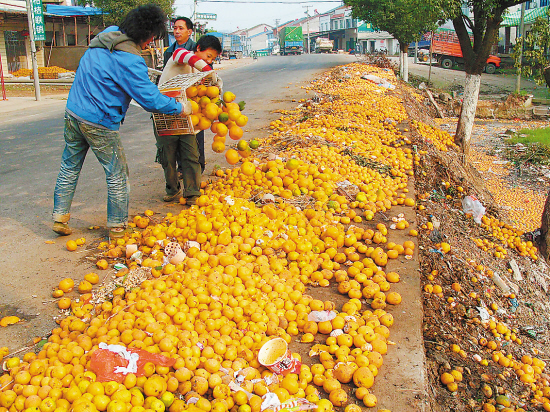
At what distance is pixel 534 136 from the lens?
12.7 metres

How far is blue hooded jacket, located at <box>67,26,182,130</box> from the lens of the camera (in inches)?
152

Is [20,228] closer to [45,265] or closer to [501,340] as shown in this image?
[45,265]

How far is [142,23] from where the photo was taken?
3.89m

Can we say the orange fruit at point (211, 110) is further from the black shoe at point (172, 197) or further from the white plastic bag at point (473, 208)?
the white plastic bag at point (473, 208)

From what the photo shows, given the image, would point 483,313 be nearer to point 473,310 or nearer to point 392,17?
point 473,310

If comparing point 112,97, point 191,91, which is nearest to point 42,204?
point 112,97

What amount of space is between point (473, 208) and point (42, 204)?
616 cm

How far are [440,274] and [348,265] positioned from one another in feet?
3.51

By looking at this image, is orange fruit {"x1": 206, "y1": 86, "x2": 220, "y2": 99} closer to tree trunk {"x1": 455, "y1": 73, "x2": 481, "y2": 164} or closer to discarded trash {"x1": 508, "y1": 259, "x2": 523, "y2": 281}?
discarded trash {"x1": 508, "y1": 259, "x2": 523, "y2": 281}

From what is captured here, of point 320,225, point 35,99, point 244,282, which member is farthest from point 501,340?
point 35,99

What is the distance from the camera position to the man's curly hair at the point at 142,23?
388cm

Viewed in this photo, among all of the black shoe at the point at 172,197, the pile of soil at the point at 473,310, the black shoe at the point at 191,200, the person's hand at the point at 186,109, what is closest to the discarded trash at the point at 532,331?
the pile of soil at the point at 473,310

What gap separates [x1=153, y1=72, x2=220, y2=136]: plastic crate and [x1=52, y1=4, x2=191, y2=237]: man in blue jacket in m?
0.23

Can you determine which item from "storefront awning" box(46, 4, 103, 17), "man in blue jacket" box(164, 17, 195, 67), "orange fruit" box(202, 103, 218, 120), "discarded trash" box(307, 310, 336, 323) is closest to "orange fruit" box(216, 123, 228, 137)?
"orange fruit" box(202, 103, 218, 120)
